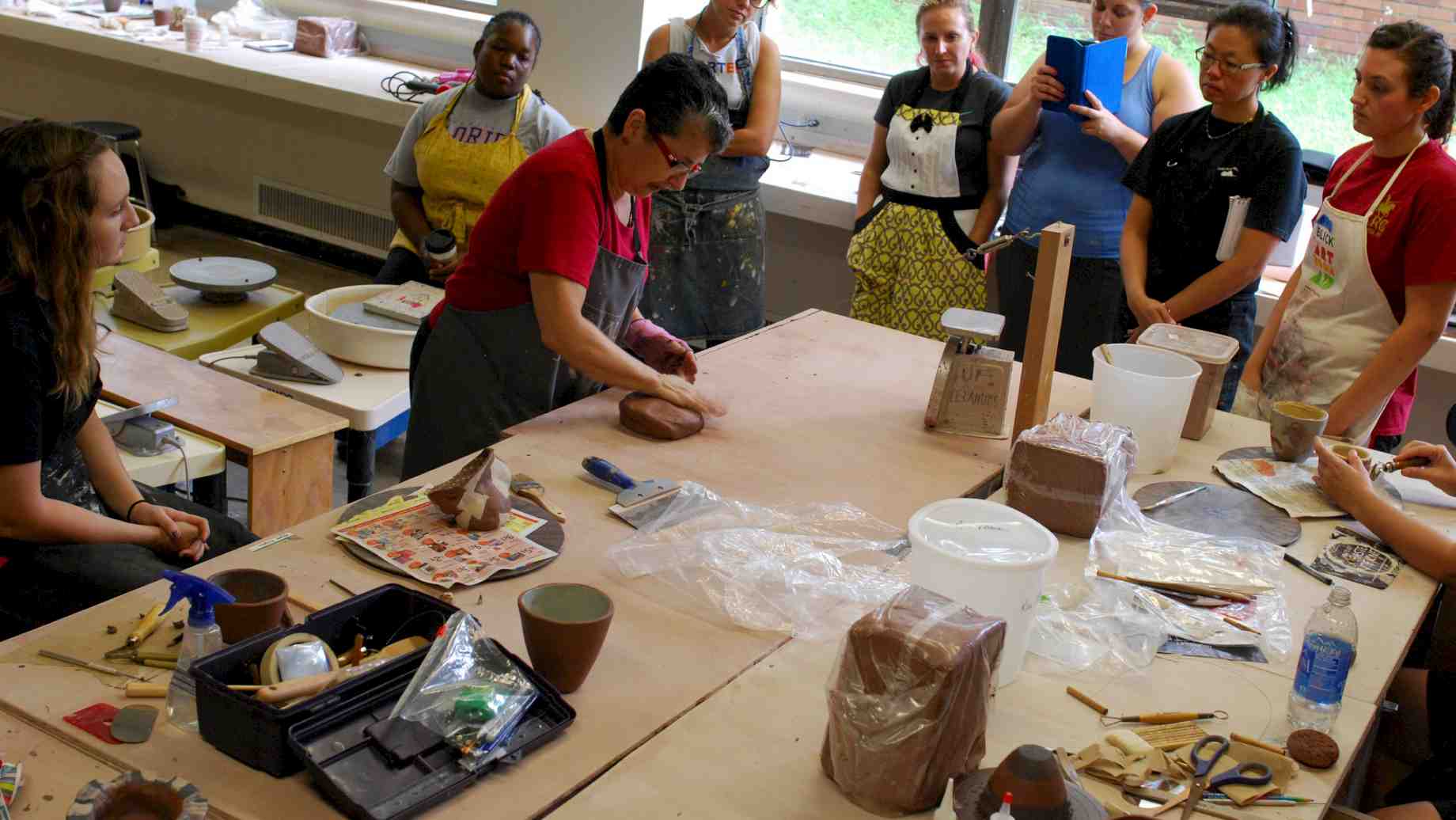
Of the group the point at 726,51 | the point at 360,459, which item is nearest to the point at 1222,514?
the point at 360,459

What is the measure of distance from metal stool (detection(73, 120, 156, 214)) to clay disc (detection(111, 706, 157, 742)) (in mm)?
4777

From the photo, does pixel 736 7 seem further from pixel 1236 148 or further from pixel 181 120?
pixel 181 120

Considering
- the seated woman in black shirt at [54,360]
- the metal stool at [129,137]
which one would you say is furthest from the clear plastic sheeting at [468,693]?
the metal stool at [129,137]

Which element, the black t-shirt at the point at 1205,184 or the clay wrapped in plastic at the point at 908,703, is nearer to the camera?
the clay wrapped in plastic at the point at 908,703

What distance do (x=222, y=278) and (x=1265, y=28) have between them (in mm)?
2911

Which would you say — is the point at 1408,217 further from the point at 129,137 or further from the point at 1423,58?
the point at 129,137

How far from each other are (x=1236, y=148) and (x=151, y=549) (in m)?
2.55

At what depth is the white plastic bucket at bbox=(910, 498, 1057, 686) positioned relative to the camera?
1.67 metres

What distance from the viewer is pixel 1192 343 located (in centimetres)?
274

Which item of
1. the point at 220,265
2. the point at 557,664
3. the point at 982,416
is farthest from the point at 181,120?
the point at 557,664

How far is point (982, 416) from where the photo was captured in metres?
2.62

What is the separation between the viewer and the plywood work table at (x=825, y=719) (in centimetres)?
147

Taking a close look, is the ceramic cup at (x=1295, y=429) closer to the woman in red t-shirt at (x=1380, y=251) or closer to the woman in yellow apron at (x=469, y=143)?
the woman in red t-shirt at (x=1380, y=251)

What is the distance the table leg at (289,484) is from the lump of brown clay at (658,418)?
82cm
